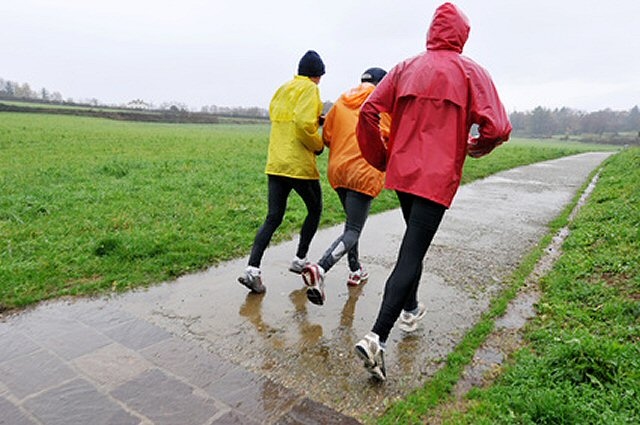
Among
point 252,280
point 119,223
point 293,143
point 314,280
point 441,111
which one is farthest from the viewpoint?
point 119,223

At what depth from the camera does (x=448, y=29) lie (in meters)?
2.65

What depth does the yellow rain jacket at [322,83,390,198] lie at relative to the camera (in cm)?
352

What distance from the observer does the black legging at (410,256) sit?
2662mm

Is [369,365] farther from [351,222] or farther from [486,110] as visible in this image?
[486,110]

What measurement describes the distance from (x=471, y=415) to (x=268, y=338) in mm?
1460

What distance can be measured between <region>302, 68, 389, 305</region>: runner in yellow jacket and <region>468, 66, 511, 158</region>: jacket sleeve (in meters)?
0.88

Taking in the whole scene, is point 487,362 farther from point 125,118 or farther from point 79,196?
point 125,118

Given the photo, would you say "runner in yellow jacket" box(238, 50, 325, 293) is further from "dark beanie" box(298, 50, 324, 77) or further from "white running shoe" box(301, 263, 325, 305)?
"white running shoe" box(301, 263, 325, 305)

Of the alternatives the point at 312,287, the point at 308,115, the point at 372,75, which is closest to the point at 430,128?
the point at 372,75

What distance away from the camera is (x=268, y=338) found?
10.6ft

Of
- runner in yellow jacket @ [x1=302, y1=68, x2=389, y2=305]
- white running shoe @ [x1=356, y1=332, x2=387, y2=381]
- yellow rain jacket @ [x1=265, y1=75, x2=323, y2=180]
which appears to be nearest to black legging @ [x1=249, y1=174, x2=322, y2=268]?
yellow rain jacket @ [x1=265, y1=75, x2=323, y2=180]

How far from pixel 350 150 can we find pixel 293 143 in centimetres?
52

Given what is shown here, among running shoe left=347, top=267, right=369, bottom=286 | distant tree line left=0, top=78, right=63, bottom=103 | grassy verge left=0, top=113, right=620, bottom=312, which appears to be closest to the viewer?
grassy verge left=0, top=113, right=620, bottom=312

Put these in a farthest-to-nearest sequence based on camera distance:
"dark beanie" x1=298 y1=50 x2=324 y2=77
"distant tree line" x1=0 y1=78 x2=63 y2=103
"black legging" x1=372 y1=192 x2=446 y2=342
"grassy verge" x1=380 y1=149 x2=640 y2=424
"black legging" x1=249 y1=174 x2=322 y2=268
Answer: "distant tree line" x1=0 y1=78 x2=63 y2=103 → "black legging" x1=249 y1=174 x2=322 y2=268 → "dark beanie" x1=298 y1=50 x2=324 y2=77 → "black legging" x1=372 y1=192 x2=446 y2=342 → "grassy verge" x1=380 y1=149 x2=640 y2=424
